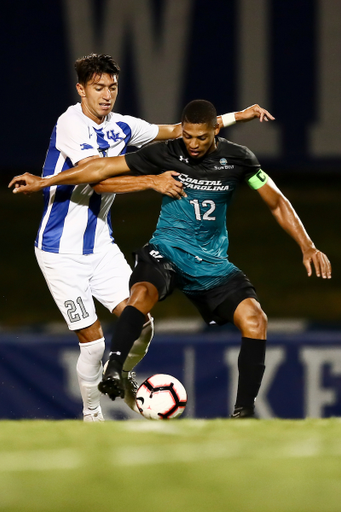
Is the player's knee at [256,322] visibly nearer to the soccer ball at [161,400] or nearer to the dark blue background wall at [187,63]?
the soccer ball at [161,400]

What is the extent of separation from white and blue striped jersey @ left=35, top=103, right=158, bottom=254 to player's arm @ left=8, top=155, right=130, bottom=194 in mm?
313

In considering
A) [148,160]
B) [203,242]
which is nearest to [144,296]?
[203,242]

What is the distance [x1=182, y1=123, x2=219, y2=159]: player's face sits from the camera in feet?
12.8

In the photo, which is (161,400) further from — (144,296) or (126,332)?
(144,296)

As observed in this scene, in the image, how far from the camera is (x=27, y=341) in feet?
21.0

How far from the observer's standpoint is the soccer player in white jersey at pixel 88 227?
445cm

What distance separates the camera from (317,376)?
6406mm

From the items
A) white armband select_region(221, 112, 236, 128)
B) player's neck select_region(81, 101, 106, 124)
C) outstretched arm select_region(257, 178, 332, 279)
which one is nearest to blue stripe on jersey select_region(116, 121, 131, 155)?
player's neck select_region(81, 101, 106, 124)

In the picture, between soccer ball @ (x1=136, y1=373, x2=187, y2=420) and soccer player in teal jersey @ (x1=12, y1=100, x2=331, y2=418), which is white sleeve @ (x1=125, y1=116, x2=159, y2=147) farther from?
soccer ball @ (x1=136, y1=373, x2=187, y2=420)

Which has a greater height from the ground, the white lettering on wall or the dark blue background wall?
the dark blue background wall

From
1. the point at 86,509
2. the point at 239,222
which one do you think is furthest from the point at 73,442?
the point at 239,222

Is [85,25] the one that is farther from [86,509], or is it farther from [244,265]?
[86,509]

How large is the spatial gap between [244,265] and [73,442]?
279 inches

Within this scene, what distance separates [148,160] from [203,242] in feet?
1.74
